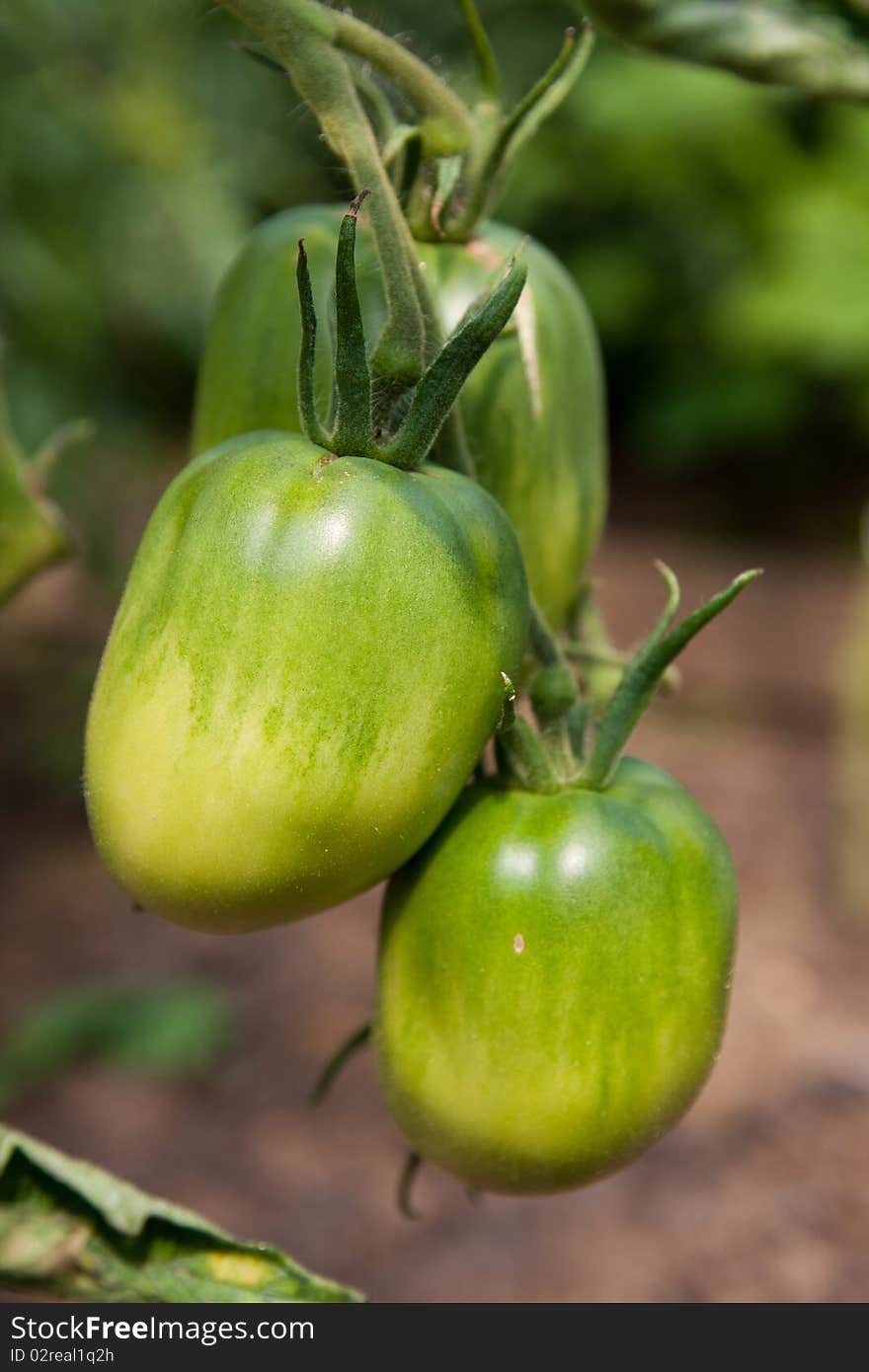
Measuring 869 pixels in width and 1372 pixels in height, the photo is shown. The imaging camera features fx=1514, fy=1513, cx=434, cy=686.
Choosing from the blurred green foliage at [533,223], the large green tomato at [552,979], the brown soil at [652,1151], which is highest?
the large green tomato at [552,979]

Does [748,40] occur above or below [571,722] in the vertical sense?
above

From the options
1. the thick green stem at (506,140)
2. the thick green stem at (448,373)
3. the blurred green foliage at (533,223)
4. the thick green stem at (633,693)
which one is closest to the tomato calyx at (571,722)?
the thick green stem at (633,693)

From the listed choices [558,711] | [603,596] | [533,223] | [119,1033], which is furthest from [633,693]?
[533,223]

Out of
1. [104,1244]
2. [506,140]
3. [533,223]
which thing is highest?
[506,140]

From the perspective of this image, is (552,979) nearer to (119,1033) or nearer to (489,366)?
(489,366)

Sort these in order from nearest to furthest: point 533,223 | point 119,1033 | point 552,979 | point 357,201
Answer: point 357,201 < point 552,979 < point 119,1033 < point 533,223

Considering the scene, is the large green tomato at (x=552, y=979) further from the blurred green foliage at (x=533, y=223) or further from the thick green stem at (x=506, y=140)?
the blurred green foliage at (x=533, y=223)

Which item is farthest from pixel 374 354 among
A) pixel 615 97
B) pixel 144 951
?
pixel 615 97
